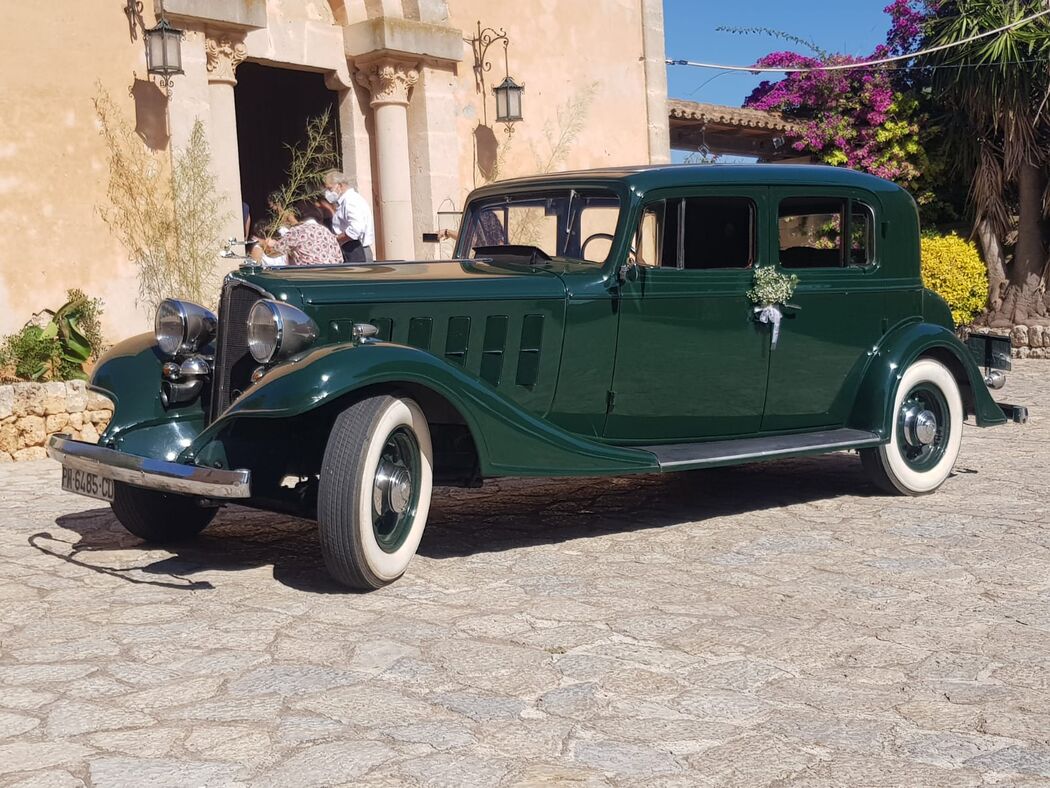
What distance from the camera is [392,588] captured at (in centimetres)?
421

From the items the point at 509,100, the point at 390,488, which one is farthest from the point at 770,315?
the point at 509,100

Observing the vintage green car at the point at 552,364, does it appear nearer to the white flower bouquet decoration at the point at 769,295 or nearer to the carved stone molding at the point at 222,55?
the white flower bouquet decoration at the point at 769,295

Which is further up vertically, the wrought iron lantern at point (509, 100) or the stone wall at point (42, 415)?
the wrought iron lantern at point (509, 100)

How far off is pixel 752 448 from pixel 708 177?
1.24 metres

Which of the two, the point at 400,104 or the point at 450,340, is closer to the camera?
the point at 450,340

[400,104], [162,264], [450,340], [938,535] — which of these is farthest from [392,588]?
[400,104]

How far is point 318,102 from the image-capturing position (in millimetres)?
13648

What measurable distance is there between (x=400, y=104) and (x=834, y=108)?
7090 millimetres

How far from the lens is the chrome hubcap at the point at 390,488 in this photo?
4.17 meters

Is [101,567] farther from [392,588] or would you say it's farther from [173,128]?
[173,128]

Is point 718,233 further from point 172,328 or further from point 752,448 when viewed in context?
point 172,328

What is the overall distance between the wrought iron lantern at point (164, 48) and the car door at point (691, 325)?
553 cm

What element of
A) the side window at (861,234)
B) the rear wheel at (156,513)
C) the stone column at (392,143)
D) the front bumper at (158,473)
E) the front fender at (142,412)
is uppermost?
the stone column at (392,143)

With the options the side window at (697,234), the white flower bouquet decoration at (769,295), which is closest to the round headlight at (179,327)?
the side window at (697,234)
